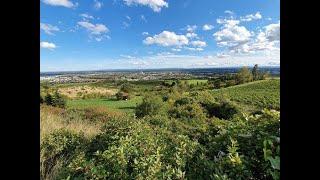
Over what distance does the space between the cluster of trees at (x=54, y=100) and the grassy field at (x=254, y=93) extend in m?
4.52

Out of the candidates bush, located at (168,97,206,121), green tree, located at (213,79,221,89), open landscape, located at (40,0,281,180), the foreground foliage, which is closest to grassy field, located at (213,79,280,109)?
open landscape, located at (40,0,281,180)

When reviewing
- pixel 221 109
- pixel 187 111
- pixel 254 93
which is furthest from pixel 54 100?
pixel 254 93

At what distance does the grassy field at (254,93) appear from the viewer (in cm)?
898

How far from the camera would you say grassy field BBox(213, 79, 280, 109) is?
8984mm

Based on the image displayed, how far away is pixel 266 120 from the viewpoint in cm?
255

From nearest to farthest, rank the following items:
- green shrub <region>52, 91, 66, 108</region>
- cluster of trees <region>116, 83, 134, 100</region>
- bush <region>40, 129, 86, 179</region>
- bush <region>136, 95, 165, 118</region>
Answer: bush <region>40, 129, 86, 179</region> → bush <region>136, 95, 165, 118</region> → green shrub <region>52, 91, 66, 108</region> → cluster of trees <region>116, 83, 134, 100</region>

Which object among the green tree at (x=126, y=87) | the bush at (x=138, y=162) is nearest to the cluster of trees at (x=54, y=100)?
the green tree at (x=126, y=87)

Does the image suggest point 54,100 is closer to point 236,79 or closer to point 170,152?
point 236,79

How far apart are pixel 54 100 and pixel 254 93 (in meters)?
6.19

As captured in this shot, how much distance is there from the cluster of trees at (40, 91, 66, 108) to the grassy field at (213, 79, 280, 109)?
4.52m

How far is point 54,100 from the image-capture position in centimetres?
986

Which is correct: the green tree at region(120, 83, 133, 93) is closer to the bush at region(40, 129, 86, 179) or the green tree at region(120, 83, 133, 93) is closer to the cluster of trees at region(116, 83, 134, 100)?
the cluster of trees at region(116, 83, 134, 100)

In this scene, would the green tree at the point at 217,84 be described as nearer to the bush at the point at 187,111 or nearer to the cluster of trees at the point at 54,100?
the bush at the point at 187,111
